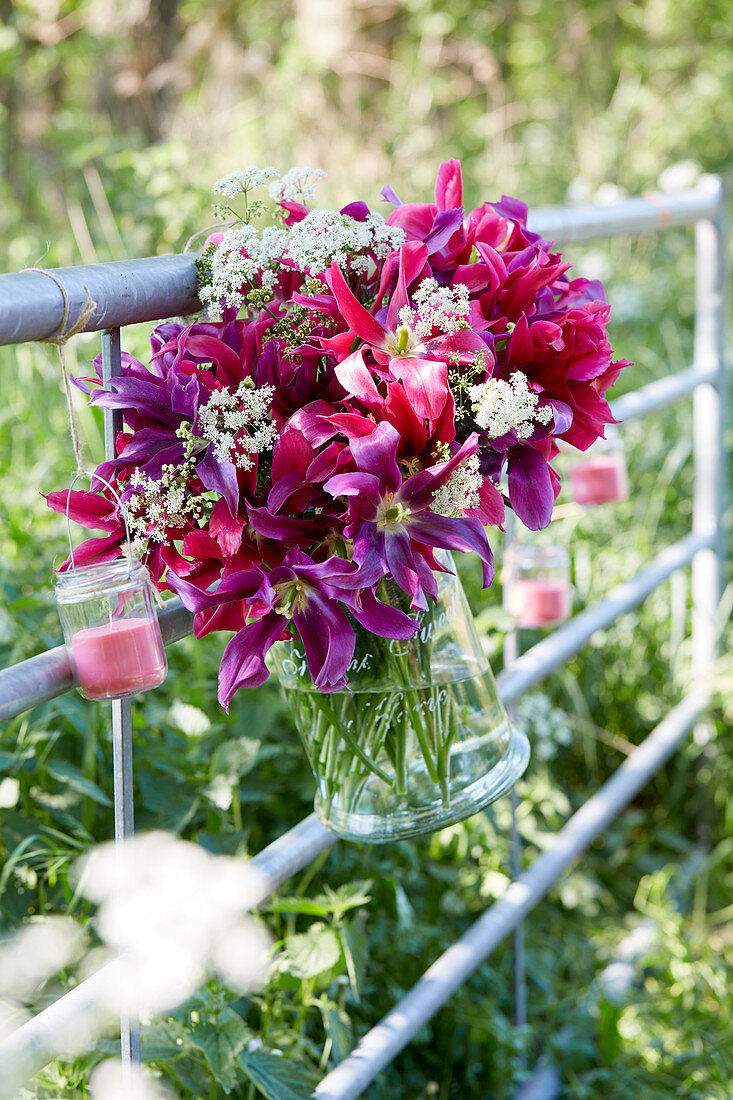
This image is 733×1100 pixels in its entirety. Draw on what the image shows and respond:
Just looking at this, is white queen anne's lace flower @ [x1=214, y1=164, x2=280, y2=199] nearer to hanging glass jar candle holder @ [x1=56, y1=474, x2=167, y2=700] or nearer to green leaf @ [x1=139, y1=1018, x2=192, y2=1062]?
hanging glass jar candle holder @ [x1=56, y1=474, x2=167, y2=700]

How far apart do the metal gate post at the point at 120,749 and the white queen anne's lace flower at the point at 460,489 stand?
9.8 inches

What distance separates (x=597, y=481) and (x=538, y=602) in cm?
34

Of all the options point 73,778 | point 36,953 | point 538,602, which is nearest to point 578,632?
point 538,602

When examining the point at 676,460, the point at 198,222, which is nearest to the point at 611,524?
the point at 676,460

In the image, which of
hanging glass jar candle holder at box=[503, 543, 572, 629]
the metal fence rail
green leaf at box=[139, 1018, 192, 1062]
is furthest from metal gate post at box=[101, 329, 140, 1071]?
hanging glass jar candle holder at box=[503, 543, 572, 629]

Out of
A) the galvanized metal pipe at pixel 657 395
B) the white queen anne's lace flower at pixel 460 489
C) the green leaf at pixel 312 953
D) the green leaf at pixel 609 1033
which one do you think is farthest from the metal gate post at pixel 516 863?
the white queen anne's lace flower at pixel 460 489

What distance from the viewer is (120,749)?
32.3 inches

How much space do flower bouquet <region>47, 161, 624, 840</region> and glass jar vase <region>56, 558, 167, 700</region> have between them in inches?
A: 0.7

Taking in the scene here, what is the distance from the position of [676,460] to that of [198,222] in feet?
5.07

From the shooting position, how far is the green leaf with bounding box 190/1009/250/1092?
0.98m

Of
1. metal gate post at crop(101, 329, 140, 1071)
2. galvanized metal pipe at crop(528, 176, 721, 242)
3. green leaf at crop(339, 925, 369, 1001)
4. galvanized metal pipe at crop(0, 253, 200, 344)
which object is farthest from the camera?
galvanized metal pipe at crop(528, 176, 721, 242)

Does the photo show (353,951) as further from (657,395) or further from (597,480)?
(657,395)

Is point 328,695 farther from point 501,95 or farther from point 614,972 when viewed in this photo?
point 501,95

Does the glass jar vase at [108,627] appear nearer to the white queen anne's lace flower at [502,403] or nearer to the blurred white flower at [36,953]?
the white queen anne's lace flower at [502,403]
